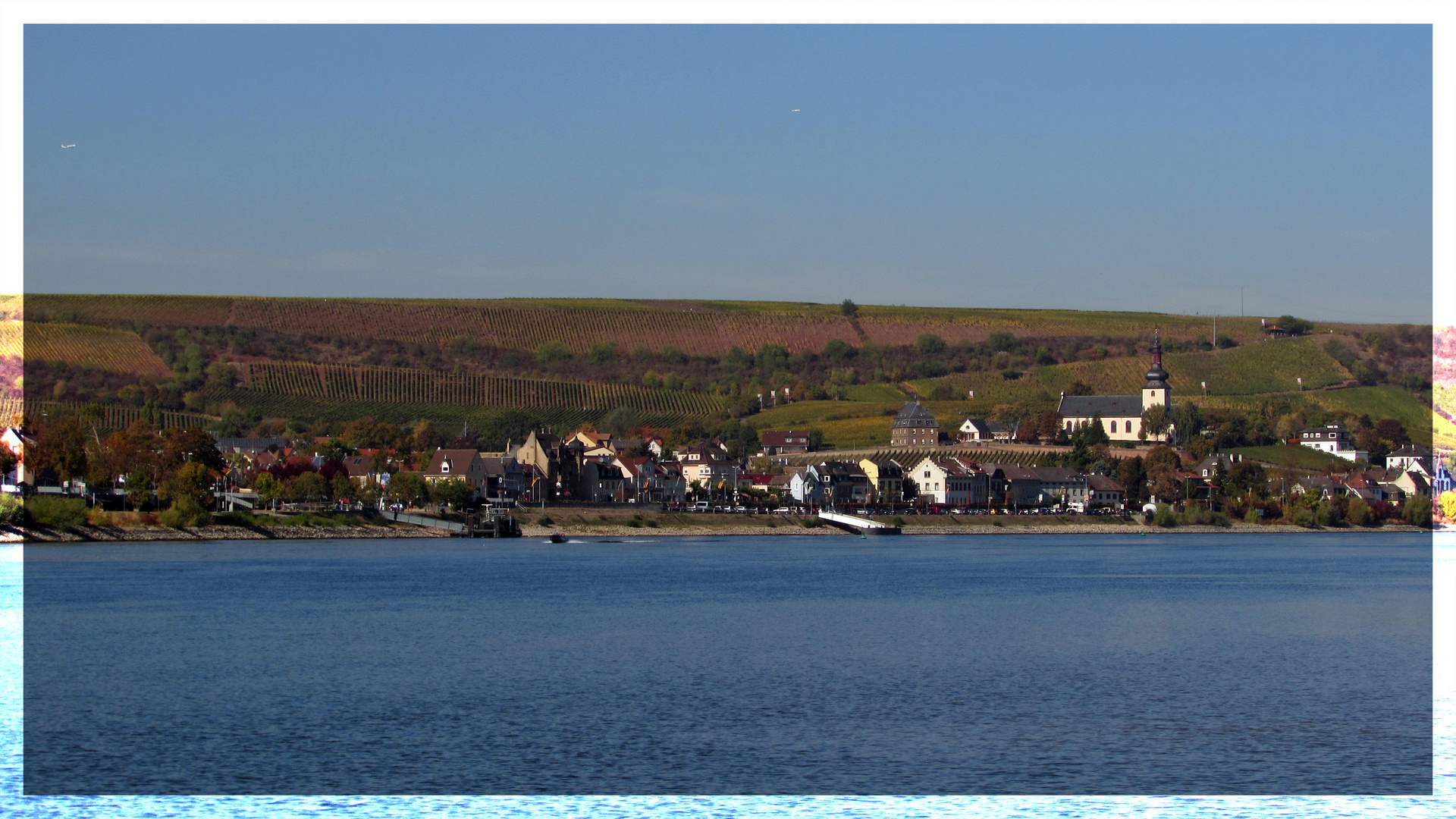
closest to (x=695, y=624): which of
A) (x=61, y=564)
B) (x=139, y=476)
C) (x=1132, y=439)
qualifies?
(x=61, y=564)

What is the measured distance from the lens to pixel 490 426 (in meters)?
174

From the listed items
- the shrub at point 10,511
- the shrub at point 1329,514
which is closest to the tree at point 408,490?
the shrub at point 10,511

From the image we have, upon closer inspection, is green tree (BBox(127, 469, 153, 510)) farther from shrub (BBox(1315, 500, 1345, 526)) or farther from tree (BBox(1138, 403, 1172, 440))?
tree (BBox(1138, 403, 1172, 440))

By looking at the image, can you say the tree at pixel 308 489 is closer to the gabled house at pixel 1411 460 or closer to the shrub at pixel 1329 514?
the shrub at pixel 1329 514

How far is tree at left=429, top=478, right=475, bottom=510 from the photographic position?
109062 mm

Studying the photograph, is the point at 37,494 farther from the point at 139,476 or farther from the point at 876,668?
the point at 876,668

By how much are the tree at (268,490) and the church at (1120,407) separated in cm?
10477

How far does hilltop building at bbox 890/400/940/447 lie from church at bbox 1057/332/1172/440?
802 inches

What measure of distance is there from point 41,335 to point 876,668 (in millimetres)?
163468

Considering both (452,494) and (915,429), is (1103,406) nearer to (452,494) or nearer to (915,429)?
(915,429)

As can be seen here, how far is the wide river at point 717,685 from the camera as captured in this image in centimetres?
2297

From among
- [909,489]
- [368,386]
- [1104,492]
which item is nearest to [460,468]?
[909,489]

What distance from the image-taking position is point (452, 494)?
358ft

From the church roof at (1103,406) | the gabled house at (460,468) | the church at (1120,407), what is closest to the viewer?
the gabled house at (460,468)
